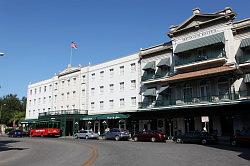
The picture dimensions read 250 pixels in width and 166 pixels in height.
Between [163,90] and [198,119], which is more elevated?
[163,90]

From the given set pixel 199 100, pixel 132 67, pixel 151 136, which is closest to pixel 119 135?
pixel 151 136

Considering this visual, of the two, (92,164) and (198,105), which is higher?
(198,105)

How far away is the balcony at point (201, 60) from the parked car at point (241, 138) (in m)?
11.0

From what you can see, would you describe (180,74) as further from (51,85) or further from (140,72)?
(51,85)

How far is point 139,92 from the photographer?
45250 mm

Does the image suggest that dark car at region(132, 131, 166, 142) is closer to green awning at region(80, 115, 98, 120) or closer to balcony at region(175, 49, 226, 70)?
balcony at region(175, 49, 226, 70)

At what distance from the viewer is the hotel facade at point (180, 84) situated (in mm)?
33625

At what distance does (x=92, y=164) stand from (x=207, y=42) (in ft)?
83.2

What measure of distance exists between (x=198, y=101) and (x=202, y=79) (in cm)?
264

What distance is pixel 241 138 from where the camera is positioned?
25594mm

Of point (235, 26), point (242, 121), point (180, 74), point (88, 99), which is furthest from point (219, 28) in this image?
point (88, 99)

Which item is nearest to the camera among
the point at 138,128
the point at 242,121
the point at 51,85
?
the point at 242,121

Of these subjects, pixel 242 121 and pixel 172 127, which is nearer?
pixel 242 121

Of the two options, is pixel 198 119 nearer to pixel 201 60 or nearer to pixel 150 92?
pixel 201 60
